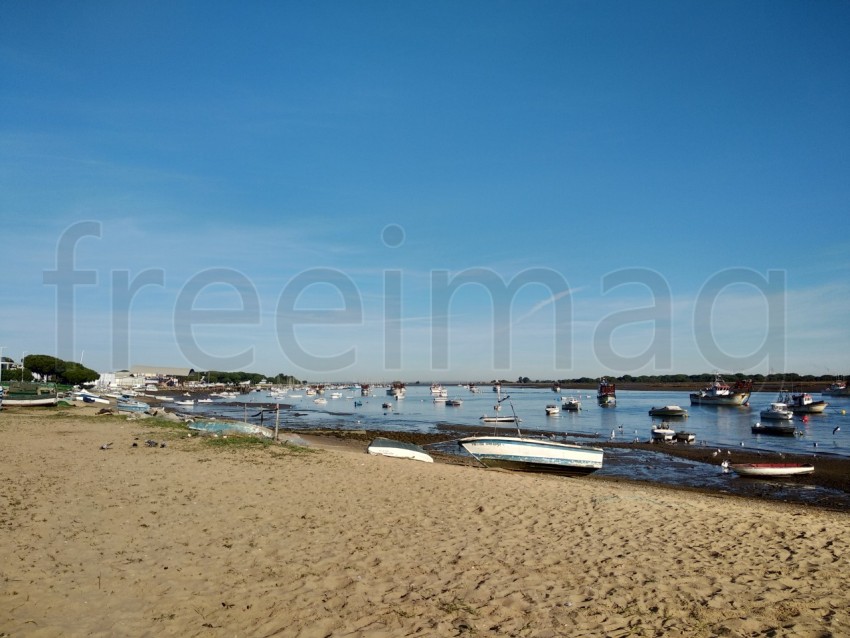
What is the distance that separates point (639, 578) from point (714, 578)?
3.48ft

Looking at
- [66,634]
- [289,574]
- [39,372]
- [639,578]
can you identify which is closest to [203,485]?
[289,574]

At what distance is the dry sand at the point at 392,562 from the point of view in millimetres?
6102

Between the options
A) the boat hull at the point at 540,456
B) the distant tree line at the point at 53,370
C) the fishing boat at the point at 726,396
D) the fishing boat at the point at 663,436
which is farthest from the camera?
the distant tree line at the point at 53,370

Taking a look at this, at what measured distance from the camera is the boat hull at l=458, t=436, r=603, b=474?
2283 cm

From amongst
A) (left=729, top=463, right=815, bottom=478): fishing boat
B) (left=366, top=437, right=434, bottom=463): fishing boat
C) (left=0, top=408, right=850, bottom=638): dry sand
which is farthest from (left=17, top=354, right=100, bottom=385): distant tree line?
(left=729, top=463, right=815, bottom=478): fishing boat

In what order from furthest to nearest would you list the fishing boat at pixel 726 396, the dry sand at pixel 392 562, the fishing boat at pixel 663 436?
the fishing boat at pixel 726 396 → the fishing boat at pixel 663 436 → the dry sand at pixel 392 562

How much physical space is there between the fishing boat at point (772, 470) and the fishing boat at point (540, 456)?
712 cm

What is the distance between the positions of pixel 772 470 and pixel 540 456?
421 inches

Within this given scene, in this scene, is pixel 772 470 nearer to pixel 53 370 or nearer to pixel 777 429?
pixel 777 429

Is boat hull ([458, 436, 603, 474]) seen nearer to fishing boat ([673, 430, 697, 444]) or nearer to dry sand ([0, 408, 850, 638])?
dry sand ([0, 408, 850, 638])

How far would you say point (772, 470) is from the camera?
2436 cm

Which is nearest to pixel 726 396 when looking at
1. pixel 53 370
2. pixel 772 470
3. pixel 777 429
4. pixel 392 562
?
pixel 777 429

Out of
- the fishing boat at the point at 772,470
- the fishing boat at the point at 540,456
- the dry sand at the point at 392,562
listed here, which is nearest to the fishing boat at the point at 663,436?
the fishing boat at the point at 772,470

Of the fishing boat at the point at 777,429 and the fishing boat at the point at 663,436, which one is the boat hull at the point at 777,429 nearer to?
the fishing boat at the point at 777,429
